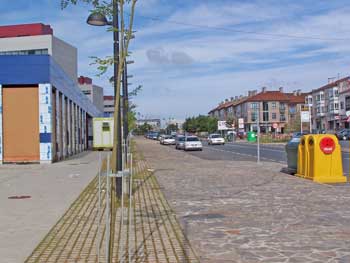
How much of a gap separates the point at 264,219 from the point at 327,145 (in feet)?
25.0

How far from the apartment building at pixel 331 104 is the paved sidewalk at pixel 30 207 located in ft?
274

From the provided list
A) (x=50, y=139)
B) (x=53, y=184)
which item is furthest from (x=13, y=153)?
(x=53, y=184)

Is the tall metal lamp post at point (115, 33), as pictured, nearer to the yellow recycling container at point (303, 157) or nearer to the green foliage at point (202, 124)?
the yellow recycling container at point (303, 157)

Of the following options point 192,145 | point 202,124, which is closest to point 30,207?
point 192,145

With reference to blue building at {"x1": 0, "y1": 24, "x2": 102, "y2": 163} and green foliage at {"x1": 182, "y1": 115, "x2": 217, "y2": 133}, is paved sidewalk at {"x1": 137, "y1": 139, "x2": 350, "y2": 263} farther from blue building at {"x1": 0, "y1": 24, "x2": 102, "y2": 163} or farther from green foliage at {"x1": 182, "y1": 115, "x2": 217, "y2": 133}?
green foliage at {"x1": 182, "y1": 115, "x2": 217, "y2": 133}

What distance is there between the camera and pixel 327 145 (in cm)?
1622

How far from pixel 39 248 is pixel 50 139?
841 inches

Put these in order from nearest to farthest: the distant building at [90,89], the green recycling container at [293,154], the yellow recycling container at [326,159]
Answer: the yellow recycling container at [326,159], the green recycling container at [293,154], the distant building at [90,89]

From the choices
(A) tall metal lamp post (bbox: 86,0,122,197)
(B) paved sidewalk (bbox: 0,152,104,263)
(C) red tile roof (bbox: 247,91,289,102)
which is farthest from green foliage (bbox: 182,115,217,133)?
(A) tall metal lamp post (bbox: 86,0,122,197)

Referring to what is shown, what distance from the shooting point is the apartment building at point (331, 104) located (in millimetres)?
98838

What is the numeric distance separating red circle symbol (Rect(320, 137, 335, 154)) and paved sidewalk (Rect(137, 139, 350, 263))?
3.67 feet

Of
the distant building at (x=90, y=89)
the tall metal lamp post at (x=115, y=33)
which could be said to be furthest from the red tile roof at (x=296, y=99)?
the tall metal lamp post at (x=115, y=33)

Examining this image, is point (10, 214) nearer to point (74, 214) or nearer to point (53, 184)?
point (74, 214)

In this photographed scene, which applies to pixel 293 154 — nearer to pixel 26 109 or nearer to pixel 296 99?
pixel 26 109
